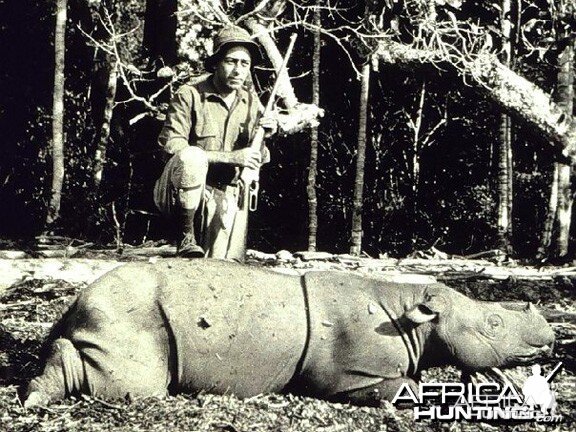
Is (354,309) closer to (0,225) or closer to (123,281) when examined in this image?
(123,281)

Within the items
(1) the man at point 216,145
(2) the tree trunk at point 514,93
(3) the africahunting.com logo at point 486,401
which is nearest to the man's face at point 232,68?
(1) the man at point 216,145

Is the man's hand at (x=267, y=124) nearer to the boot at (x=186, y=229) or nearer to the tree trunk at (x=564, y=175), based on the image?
the boot at (x=186, y=229)

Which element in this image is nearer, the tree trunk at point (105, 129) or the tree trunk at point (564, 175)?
the tree trunk at point (564, 175)

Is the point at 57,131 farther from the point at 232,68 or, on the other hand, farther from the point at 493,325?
the point at 493,325

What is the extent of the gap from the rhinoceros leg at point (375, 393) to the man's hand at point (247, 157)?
1851 mm

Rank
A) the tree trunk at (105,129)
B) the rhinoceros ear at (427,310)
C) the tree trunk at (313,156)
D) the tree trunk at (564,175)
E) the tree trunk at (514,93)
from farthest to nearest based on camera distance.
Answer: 1. the tree trunk at (105,129)
2. the tree trunk at (564,175)
3. the tree trunk at (514,93)
4. the tree trunk at (313,156)
5. the rhinoceros ear at (427,310)

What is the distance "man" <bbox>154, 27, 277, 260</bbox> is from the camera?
577cm

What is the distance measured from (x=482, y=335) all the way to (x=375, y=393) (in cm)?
62

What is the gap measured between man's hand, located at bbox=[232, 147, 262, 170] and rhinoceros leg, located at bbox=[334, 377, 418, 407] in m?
1.85

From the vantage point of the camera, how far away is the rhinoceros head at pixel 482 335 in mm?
4684

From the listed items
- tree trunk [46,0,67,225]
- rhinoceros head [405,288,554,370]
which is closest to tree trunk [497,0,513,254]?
tree trunk [46,0,67,225]

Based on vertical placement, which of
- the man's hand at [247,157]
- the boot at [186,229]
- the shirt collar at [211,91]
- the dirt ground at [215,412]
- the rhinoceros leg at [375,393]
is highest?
the shirt collar at [211,91]

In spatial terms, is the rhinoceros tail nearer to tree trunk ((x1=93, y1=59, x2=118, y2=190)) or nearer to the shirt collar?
the shirt collar

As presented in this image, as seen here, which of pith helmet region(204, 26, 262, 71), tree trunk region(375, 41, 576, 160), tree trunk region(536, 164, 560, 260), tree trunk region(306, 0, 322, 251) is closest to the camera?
pith helmet region(204, 26, 262, 71)
